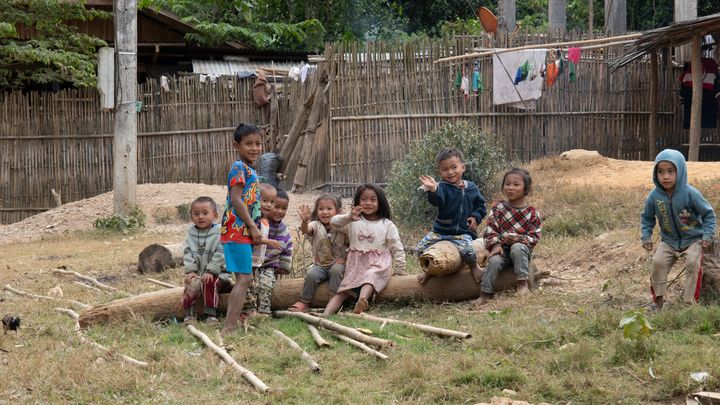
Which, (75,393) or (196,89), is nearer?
(75,393)

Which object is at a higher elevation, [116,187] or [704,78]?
[704,78]

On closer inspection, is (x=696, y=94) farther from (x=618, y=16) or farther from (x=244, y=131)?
(x=244, y=131)

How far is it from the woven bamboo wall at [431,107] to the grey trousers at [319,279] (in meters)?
7.70

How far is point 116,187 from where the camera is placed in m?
13.8

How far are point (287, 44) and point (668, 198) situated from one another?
19.0m

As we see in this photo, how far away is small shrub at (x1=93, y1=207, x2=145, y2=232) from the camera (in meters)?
13.8

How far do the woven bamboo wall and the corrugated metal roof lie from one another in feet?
12.9

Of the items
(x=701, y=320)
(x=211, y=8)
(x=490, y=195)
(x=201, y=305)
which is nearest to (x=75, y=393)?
(x=201, y=305)

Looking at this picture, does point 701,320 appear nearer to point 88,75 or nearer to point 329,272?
point 329,272

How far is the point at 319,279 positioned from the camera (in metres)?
7.77

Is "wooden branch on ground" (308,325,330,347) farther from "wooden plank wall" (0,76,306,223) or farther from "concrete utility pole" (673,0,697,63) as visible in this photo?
"concrete utility pole" (673,0,697,63)

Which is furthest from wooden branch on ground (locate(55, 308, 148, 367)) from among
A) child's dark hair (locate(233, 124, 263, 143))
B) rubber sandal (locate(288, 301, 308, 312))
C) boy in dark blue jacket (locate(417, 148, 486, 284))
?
boy in dark blue jacket (locate(417, 148, 486, 284))

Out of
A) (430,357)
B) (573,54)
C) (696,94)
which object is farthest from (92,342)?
(573,54)

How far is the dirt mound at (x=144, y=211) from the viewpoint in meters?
14.2
